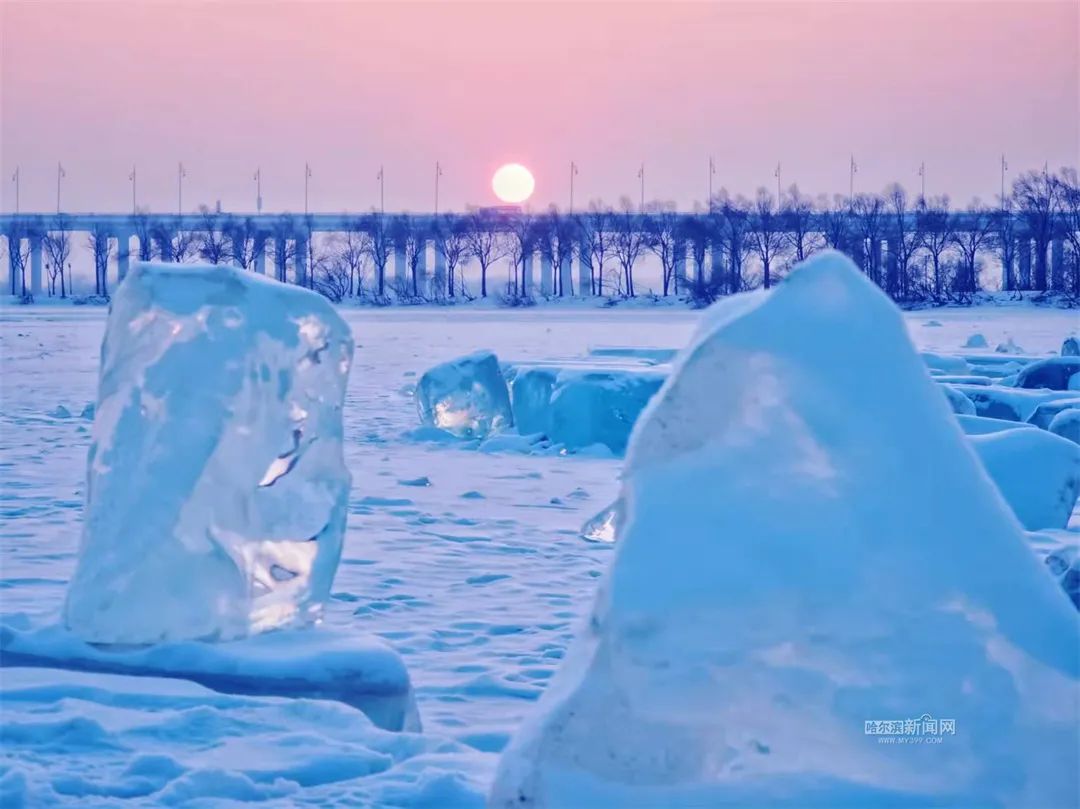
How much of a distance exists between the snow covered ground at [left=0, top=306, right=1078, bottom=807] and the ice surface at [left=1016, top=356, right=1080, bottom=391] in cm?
458

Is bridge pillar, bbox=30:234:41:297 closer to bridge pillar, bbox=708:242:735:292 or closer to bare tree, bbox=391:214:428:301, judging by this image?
bare tree, bbox=391:214:428:301

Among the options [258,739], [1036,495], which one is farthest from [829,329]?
[1036,495]

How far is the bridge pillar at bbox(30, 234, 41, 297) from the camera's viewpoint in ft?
224

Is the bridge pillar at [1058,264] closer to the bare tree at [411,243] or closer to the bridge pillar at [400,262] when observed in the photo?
the bare tree at [411,243]

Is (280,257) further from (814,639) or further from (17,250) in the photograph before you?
(814,639)

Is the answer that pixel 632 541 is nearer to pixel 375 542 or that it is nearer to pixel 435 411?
pixel 375 542

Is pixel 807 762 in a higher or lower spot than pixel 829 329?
lower

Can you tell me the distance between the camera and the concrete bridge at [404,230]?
5681 cm

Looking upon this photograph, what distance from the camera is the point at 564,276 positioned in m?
64.2

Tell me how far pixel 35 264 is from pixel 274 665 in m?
70.1

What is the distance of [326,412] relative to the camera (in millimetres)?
4207

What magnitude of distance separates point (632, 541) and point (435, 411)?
8507mm

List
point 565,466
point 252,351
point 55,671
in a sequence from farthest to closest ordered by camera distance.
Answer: point 565,466
point 252,351
point 55,671

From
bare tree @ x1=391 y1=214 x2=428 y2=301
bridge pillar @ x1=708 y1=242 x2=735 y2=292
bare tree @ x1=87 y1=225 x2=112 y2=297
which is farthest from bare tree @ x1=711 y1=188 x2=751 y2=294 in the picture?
bare tree @ x1=87 y1=225 x2=112 y2=297
